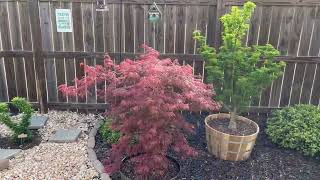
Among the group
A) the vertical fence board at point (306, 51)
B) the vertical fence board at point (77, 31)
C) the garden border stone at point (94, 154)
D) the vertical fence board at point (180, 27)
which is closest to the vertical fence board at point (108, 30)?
the vertical fence board at point (77, 31)

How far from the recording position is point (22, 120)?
4586 mm

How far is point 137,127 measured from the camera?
3471 mm

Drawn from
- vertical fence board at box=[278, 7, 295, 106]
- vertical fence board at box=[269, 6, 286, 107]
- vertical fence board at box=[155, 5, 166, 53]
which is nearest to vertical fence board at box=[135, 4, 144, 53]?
vertical fence board at box=[155, 5, 166, 53]

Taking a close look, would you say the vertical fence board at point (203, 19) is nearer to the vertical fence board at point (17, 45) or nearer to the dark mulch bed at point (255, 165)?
the dark mulch bed at point (255, 165)

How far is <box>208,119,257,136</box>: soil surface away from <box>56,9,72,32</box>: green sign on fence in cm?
259

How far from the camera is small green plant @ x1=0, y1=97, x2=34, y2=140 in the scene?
4.44 metres

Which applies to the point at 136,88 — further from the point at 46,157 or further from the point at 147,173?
the point at 46,157

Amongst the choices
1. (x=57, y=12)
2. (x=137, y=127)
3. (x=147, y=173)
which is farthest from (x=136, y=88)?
(x=57, y=12)

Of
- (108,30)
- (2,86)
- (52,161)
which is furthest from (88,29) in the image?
(52,161)

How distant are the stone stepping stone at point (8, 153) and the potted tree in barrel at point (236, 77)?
2509mm

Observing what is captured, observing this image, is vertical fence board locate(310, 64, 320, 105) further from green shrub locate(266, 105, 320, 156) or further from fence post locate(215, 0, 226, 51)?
fence post locate(215, 0, 226, 51)

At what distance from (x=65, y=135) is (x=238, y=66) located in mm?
Answer: 2568

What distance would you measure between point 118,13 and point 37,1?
47.8 inches

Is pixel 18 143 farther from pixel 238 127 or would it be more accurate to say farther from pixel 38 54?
pixel 238 127
